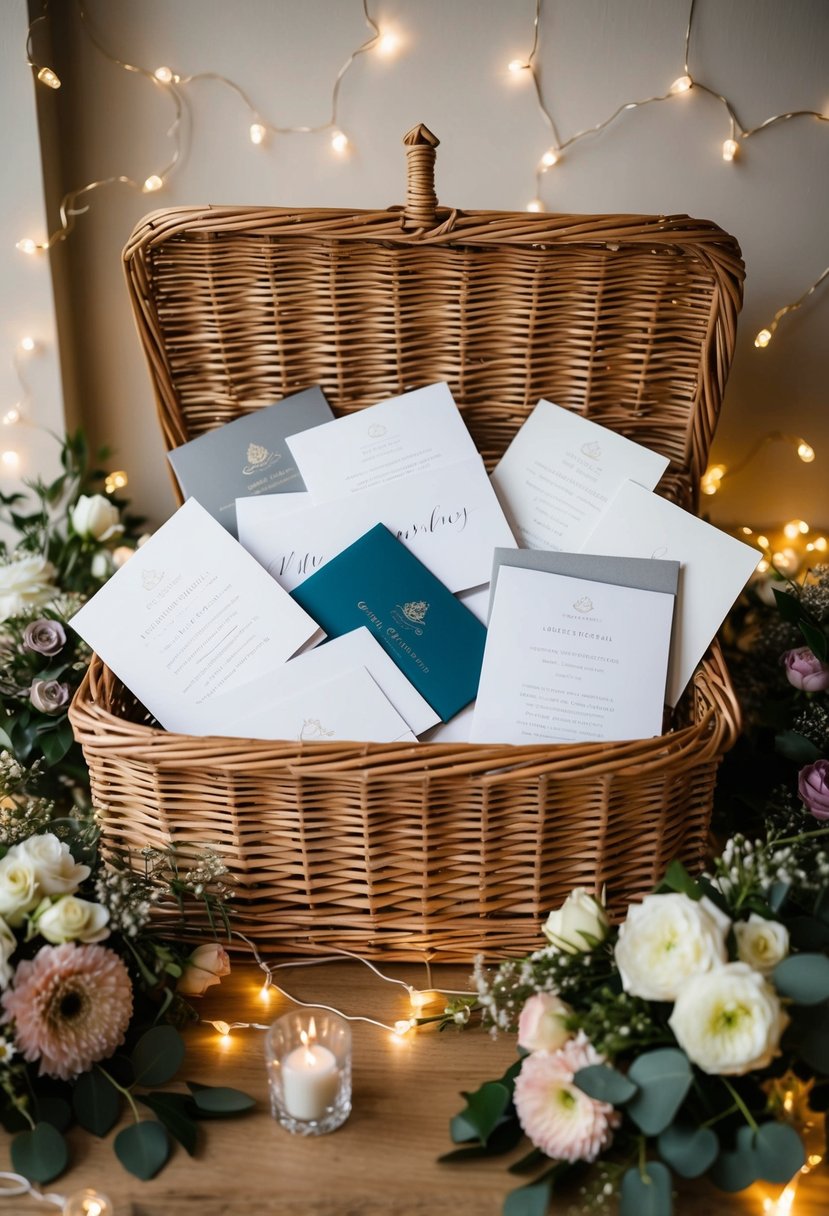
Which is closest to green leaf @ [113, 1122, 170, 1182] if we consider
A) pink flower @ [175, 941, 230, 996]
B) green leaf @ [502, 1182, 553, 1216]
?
pink flower @ [175, 941, 230, 996]

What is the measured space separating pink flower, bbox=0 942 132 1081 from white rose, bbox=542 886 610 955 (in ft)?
1.17

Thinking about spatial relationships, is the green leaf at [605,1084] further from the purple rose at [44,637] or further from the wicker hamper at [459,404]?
the purple rose at [44,637]

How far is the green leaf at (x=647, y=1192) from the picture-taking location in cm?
60

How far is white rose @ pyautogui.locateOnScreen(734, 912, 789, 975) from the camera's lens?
65cm

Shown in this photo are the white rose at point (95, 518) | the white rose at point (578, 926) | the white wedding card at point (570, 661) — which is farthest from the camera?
the white rose at point (95, 518)

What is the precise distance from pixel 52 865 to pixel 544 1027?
0.43 meters

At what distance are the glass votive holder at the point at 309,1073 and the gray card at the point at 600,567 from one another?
0.47 meters

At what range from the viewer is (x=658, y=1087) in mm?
631

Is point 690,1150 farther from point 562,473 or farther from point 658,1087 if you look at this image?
point 562,473

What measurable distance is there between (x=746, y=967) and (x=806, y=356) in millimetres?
929

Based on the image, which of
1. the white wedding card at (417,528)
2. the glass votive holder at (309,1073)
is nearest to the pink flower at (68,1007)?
the glass votive holder at (309,1073)

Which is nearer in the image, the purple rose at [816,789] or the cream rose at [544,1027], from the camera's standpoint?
the cream rose at [544,1027]

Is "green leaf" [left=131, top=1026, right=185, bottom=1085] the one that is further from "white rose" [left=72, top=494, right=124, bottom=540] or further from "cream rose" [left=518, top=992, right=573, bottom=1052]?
"white rose" [left=72, top=494, right=124, bottom=540]

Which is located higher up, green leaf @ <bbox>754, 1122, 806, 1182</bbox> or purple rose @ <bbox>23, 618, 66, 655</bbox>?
purple rose @ <bbox>23, 618, 66, 655</bbox>
